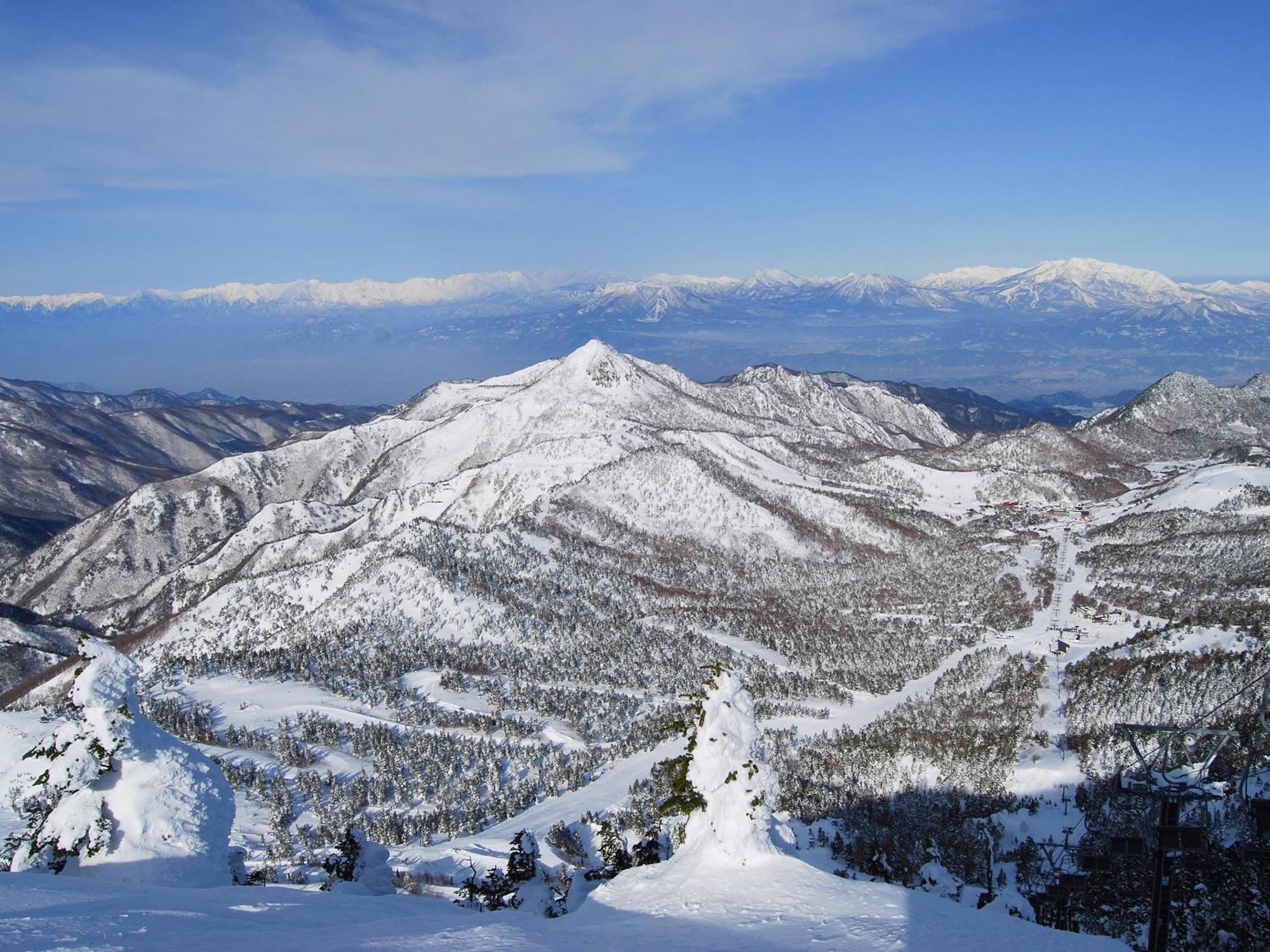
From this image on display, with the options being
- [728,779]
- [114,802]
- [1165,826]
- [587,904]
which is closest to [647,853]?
[587,904]

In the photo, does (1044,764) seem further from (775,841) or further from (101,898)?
Answer: (101,898)

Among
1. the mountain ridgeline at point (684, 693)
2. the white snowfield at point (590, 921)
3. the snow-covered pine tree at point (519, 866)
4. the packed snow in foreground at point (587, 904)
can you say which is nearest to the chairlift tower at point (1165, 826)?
the white snowfield at point (590, 921)

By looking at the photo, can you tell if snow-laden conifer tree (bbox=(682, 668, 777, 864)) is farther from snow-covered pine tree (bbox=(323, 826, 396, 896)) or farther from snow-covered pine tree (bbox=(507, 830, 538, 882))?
snow-covered pine tree (bbox=(323, 826, 396, 896))

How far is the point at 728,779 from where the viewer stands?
87.7 ft

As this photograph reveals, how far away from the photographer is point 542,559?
19300cm

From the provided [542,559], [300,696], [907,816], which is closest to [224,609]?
[300,696]

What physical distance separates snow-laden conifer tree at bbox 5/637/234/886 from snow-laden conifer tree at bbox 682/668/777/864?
16780 mm

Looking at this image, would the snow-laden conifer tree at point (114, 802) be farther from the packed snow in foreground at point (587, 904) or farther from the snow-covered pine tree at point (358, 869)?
the snow-covered pine tree at point (358, 869)

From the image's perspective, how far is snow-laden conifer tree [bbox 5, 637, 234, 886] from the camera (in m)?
24.4

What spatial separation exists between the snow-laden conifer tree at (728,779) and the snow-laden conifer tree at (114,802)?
16.8 m

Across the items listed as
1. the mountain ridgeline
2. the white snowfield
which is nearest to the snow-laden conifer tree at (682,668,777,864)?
the white snowfield

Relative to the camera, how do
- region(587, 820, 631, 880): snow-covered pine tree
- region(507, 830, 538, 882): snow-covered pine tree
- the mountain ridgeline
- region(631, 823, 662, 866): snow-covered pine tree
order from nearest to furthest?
1. region(587, 820, 631, 880): snow-covered pine tree
2. region(507, 830, 538, 882): snow-covered pine tree
3. region(631, 823, 662, 866): snow-covered pine tree
4. the mountain ridgeline

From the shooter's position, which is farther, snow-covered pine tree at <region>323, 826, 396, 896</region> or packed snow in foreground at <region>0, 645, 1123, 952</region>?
snow-covered pine tree at <region>323, 826, 396, 896</region>

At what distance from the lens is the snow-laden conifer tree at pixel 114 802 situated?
2442 cm
